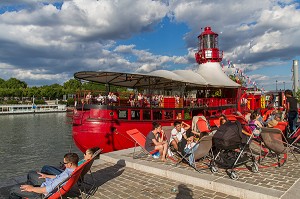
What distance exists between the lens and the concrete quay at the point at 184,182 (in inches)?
223

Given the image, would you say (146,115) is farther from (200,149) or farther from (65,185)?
(65,185)

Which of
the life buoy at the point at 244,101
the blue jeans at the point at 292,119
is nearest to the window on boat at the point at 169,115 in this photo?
the blue jeans at the point at 292,119

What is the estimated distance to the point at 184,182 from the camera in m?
6.61

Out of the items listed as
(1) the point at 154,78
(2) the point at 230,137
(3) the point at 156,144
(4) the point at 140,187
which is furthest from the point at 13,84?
(2) the point at 230,137

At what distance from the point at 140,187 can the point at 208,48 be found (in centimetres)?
2179

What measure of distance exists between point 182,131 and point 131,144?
6.14 metres

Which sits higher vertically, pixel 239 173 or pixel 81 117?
pixel 81 117

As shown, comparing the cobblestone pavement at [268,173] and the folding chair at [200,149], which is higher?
the folding chair at [200,149]

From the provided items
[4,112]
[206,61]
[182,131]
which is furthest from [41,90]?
[182,131]

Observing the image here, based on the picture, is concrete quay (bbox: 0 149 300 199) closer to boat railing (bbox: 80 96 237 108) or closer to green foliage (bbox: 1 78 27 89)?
boat railing (bbox: 80 96 237 108)

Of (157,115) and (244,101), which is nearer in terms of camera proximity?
(157,115)

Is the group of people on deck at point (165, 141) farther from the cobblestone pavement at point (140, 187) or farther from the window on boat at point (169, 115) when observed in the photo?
the window on boat at point (169, 115)

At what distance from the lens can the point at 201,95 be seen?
23312mm

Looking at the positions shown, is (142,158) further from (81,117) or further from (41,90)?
(41,90)
